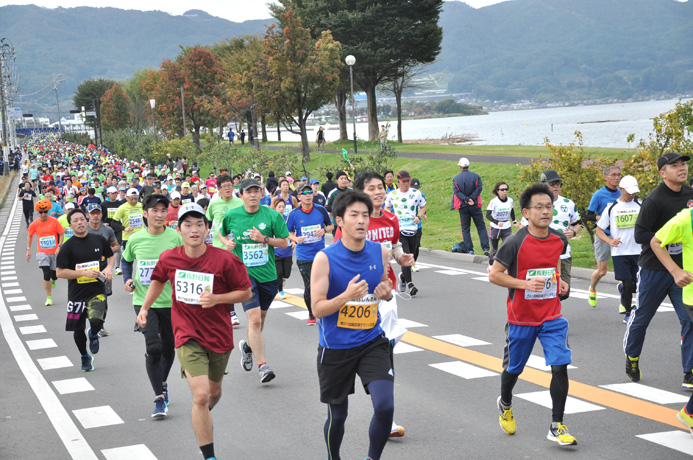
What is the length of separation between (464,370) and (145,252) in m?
3.46

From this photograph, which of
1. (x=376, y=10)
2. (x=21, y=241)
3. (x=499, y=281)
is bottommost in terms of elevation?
(x=21, y=241)

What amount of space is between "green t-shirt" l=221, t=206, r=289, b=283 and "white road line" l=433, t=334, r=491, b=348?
238 centimetres

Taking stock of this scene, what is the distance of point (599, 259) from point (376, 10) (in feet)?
154

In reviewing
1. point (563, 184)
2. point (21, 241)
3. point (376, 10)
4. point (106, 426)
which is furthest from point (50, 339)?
point (376, 10)

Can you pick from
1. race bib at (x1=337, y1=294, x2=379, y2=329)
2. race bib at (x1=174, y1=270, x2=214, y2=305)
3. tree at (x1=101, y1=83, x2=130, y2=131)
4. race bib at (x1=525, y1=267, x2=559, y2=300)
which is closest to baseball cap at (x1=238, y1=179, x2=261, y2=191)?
race bib at (x1=174, y1=270, x2=214, y2=305)

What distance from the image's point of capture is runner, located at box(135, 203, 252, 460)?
19.9 feet

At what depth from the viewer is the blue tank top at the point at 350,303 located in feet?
17.7

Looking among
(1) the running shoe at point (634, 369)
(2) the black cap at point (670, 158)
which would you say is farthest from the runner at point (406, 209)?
(2) the black cap at point (670, 158)

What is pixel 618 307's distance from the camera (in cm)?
1190

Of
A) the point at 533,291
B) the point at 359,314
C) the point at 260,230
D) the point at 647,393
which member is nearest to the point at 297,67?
the point at 260,230

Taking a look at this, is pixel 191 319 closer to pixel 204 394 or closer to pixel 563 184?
pixel 204 394

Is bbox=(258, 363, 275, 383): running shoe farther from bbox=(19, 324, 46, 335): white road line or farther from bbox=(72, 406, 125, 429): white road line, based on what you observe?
bbox=(19, 324, 46, 335): white road line

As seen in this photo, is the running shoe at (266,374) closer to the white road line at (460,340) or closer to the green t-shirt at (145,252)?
the green t-shirt at (145,252)

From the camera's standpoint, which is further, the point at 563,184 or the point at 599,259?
the point at 563,184
